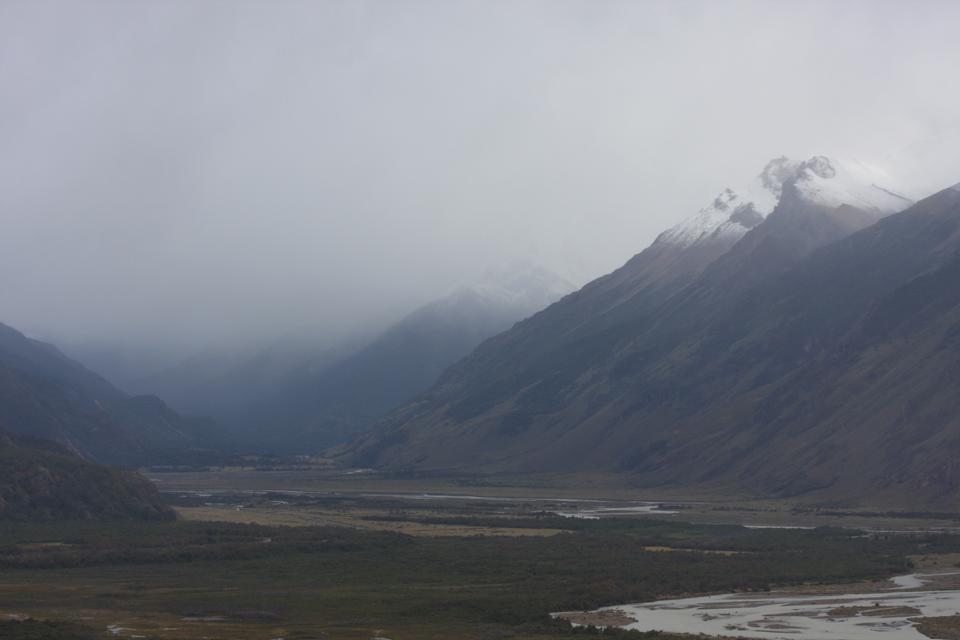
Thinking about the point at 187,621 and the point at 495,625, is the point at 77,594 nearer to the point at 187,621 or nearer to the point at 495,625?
the point at 187,621

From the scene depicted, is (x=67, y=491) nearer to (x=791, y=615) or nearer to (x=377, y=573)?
(x=377, y=573)

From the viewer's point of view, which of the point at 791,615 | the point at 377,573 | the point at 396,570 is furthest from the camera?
the point at 396,570

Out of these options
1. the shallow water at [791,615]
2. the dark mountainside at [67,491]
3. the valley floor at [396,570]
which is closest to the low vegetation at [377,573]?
the valley floor at [396,570]

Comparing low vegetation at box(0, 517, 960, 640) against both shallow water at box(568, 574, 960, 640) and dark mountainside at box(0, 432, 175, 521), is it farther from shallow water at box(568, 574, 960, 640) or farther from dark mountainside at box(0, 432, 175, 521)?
dark mountainside at box(0, 432, 175, 521)

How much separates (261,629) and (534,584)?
32.3 m

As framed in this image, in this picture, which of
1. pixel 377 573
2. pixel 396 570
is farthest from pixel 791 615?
pixel 396 570

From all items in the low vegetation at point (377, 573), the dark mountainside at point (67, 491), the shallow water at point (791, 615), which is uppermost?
the dark mountainside at point (67, 491)

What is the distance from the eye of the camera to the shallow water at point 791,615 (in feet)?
312

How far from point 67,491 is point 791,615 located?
109 meters

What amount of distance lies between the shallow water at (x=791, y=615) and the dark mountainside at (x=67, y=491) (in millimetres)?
91302

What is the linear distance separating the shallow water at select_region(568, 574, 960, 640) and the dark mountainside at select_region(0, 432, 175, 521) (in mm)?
91302

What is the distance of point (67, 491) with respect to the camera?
181500mm

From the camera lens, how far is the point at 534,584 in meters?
121

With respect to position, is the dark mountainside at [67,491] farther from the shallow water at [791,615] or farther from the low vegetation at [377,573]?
the shallow water at [791,615]
